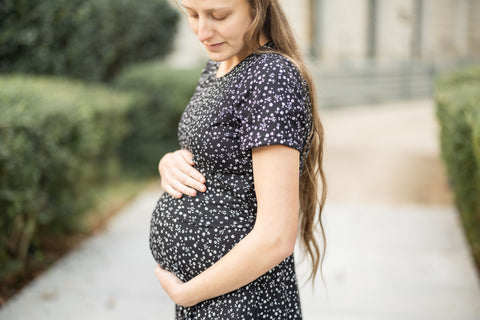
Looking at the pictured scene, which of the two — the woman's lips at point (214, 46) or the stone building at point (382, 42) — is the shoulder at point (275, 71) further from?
the stone building at point (382, 42)

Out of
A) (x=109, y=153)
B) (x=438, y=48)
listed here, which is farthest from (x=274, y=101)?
(x=438, y=48)

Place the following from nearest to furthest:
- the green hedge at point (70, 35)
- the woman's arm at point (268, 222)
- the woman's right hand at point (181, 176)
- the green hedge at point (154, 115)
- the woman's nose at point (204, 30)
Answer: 1. the woman's arm at point (268, 222)
2. the woman's nose at point (204, 30)
3. the woman's right hand at point (181, 176)
4. the green hedge at point (70, 35)
5. the green hedge at point (154, 115)

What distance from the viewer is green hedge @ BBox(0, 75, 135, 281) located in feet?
10.7

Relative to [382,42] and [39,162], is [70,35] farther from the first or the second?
[382,42]

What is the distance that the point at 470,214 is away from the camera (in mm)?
3791

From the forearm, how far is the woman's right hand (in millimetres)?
237

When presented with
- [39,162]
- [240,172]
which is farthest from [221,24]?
[39,162]

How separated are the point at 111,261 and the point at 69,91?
5.30 feet

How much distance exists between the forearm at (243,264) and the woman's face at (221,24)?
1.61 feet

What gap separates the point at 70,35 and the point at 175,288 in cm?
560

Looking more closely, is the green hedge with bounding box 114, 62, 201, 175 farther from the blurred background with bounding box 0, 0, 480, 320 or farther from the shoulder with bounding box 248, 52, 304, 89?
the shoulder with bounding box 248, 52, 304, 89

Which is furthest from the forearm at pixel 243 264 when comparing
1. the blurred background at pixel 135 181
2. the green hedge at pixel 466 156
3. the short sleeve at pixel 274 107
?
the green hedge at pixel 466 156

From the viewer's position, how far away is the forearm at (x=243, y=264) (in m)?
1.27

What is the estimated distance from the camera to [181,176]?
1.54m
